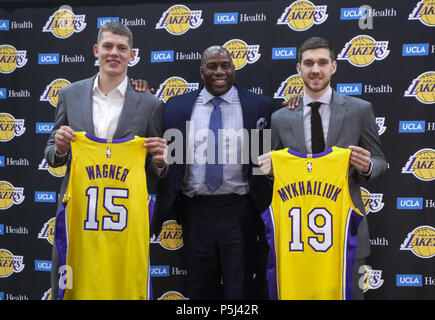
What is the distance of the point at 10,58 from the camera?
339 centimetres

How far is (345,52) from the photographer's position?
3.04 meters

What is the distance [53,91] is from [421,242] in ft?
10.5

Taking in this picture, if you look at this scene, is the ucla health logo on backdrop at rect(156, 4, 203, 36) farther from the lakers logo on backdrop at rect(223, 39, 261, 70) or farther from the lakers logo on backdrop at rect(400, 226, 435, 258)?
the lakers logo on backdrop at rect(400, 226, 435, 258)

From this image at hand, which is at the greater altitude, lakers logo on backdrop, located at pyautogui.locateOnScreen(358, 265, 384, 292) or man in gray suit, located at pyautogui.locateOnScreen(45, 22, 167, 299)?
man in gray suit, located at pyautogui.locateOnScreen(45, 22, 167, 299)

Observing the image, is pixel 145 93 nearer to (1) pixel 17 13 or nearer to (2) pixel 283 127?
(2) pixel 283 127

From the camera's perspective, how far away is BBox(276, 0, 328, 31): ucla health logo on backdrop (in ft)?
10.1

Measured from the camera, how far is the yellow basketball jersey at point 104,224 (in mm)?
2264

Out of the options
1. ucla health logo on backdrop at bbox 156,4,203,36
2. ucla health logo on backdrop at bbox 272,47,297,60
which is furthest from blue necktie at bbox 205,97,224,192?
ucla health logo on backdrop at bbox 156,4,203,36

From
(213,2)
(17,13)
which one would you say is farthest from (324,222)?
(17,13)

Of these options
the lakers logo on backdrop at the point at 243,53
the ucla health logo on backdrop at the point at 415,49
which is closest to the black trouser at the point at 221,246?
the lakers logo on backdrop at the point at 243,53

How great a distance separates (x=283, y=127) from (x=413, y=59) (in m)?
1.34

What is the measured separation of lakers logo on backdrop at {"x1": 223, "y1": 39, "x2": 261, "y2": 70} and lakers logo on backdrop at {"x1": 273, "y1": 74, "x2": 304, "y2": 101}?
30cm

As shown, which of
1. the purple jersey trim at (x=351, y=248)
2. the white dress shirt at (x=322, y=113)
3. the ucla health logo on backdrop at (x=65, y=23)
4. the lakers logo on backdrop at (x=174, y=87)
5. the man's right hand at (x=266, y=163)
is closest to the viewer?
the purple jersey trim at (x=351, y=248)

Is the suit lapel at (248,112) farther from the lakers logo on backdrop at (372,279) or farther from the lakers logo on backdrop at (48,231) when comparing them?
the lakers logo on backdrop at (48,231)
